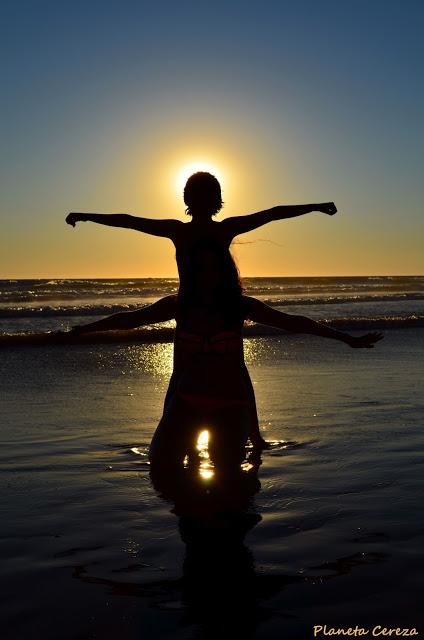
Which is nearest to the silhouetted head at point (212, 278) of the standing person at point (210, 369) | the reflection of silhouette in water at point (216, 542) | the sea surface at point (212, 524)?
the standing person at point (210, 369)

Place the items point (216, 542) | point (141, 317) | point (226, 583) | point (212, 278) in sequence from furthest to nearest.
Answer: point (141, 317) < point (212, 278) < point (216, 542) < point (226, 583)

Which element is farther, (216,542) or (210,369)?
(210,369)

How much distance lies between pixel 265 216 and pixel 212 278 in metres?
0.50

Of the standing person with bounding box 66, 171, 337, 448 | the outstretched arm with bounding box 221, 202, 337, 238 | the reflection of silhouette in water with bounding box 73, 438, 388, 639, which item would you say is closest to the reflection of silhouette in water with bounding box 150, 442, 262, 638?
the reflection of silhouette in water with bounding box 73, 438, 388, 639

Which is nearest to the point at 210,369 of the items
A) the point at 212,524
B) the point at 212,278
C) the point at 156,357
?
the point at 212,278

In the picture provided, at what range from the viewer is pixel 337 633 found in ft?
10.4

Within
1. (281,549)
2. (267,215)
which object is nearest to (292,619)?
(281,549)

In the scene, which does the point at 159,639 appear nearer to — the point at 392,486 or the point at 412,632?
the point at 412,632

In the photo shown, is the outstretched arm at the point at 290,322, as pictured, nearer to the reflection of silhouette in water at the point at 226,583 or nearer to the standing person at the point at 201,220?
the standing person at the point at 201,220

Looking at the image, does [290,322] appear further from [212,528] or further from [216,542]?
[216,542]

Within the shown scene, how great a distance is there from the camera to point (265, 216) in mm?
4879

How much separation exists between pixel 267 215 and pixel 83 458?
2.65 m

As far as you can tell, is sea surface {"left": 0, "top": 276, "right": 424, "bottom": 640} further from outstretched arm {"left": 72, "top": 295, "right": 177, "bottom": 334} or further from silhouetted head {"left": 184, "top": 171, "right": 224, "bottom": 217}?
silhouetted head {"left": 184, "top": 171, "right": 224, "bottom": 217}

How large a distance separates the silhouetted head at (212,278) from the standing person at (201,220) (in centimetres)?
5
